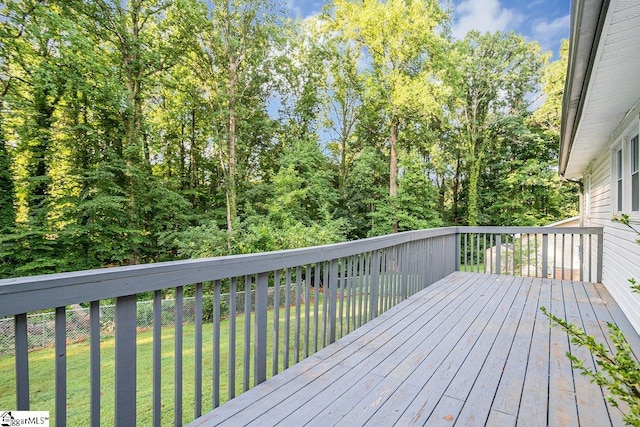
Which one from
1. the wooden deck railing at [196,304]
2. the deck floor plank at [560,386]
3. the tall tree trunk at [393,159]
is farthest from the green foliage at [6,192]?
Result: the tall tree trunk at [393,159]

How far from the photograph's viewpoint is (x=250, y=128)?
1476cm

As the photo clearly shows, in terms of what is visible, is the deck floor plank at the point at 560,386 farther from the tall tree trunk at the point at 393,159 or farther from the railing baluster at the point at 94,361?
the tall tree trunk at the point at 393,159

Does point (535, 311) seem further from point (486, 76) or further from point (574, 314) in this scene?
point (486, 76)

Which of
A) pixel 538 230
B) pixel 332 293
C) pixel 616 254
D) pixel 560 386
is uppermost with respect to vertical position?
pixel 538 230

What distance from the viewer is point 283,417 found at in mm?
1745

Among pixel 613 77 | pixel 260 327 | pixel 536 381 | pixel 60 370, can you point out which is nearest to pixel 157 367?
pixel 60 370

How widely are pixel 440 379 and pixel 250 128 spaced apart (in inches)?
551

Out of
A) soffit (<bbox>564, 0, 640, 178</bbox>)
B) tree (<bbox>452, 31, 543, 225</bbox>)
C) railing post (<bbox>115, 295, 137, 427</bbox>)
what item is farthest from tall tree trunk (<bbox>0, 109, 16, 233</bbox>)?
tree (<bbox>452, 31, 543, 225</bbox>)

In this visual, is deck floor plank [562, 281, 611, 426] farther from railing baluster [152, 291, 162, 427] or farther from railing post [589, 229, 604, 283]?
railing post [589, 229, 604, 283]

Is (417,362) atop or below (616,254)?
below

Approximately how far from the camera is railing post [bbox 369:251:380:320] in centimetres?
338

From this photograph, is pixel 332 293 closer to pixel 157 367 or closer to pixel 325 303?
pixel 325 303

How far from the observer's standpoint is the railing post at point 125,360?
137 cm

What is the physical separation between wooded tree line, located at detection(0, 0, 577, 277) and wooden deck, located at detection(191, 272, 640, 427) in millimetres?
7377
